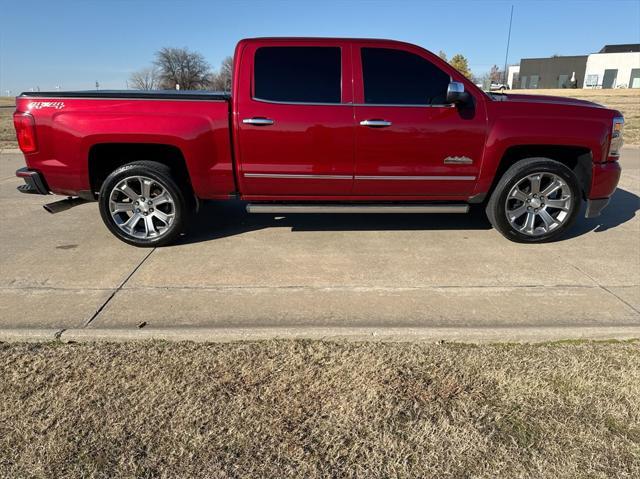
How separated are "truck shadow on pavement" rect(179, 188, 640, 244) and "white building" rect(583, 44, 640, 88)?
273 feet

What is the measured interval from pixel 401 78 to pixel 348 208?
4.47 ft

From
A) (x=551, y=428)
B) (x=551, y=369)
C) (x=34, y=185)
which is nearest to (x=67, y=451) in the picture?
(x=551, y=428)

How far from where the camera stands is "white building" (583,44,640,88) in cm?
7375

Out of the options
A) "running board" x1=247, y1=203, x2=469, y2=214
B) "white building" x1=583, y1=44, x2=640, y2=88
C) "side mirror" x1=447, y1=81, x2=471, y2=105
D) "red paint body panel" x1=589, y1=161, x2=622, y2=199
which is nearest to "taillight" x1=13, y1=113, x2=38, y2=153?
"running board" x1=247, y1=203, x2=469, y2=214

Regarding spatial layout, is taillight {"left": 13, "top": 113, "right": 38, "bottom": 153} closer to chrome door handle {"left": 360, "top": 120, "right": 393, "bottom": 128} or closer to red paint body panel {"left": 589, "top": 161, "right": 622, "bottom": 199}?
chrome door handle {"left": 360, "top": 120, "right": 393, "bottom": 128}

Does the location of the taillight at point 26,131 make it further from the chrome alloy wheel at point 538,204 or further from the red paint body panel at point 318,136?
the chrome alloy wheel at point 538,204

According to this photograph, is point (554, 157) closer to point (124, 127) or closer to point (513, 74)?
point (124, 127)

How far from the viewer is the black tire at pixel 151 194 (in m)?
4.70

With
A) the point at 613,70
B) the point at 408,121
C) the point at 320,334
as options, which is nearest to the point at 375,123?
the point at 408,121

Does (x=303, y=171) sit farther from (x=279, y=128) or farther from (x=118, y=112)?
(x=118, y=112)

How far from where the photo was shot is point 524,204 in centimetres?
502

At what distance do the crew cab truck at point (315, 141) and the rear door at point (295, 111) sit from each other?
0.4 inches

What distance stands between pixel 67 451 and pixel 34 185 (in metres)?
3.35

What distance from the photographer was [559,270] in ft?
14.5
